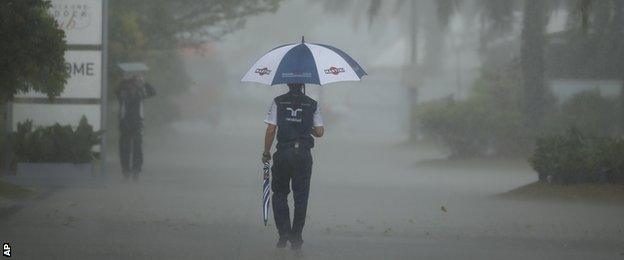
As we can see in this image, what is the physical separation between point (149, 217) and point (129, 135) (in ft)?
19.0

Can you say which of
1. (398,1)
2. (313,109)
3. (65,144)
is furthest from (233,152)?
(313,109)

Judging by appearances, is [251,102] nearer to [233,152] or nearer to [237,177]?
[233,152]

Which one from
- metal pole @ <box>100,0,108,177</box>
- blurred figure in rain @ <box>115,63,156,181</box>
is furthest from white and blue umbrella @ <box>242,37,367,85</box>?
blurred figure in rain @ <box>115,63,156,181</box>

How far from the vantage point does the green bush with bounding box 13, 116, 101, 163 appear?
1684 cm

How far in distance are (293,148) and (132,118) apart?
28.2ft

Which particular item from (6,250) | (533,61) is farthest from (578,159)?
(533,61)

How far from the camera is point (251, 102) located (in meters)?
80.3

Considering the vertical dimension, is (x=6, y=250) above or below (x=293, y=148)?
below

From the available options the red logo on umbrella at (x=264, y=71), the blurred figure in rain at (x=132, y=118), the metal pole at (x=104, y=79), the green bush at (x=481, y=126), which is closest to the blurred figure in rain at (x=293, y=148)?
the red logo on umbrella at (x=264, y=71)

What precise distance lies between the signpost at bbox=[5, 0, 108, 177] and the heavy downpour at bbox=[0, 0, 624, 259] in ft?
0.10

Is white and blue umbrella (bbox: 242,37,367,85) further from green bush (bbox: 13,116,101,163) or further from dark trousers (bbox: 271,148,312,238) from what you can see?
green bush (bbox: 13,116,101,163)

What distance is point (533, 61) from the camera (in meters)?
25.4

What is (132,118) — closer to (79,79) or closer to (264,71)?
(79,79)

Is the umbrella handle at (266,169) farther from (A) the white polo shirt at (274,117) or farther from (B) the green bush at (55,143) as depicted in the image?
(B) the green bush at (55,143)
